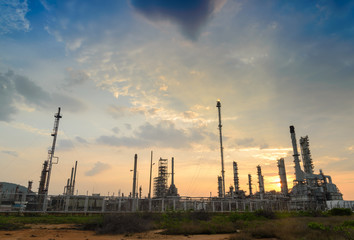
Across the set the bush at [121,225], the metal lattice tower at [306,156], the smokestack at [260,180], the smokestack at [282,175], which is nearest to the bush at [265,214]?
the bush at [121,225]

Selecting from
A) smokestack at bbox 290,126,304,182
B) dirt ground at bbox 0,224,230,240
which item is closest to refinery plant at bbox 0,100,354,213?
smokestack at bbox 290,126,304,182

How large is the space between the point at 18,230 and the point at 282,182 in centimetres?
7770

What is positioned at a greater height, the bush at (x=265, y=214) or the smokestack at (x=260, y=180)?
the smokestack at (x=260, y=180)

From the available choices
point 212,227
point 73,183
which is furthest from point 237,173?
point 212,227

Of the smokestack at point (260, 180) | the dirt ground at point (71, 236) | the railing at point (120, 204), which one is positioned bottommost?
the dirt ground at point (71, 236)

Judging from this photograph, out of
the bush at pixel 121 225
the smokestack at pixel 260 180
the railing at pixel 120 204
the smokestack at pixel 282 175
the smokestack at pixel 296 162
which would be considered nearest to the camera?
the bush at pixel 121 225

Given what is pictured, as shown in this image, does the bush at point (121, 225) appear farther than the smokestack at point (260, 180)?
No

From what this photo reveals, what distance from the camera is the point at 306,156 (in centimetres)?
6366

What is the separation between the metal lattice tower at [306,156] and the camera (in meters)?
63.0

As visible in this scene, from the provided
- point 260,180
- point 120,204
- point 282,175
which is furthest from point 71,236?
point 282,175

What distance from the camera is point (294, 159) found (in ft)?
201

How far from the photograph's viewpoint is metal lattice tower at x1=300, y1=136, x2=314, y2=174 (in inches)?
2480

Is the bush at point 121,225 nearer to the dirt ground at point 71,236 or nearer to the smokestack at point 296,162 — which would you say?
the dirt ground at point 71,236

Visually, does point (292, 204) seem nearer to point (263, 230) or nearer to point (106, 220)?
point (263, 230)
